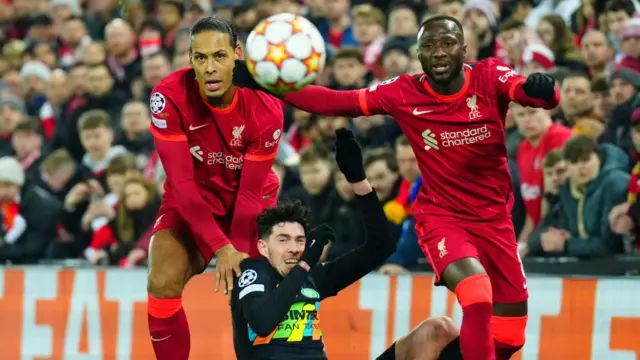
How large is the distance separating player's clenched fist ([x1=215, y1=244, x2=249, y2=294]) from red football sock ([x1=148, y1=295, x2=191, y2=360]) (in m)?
0.47

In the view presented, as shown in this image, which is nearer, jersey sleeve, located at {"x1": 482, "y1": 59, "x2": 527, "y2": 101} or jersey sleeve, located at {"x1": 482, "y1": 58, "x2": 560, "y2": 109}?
jersey sleeve, located at {"x1": 482, "y1": 58, "x2": 560, "y2": 109}

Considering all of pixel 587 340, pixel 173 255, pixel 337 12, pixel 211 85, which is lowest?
pixel 587 340

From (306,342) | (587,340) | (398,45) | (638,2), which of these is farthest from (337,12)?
(306,342)

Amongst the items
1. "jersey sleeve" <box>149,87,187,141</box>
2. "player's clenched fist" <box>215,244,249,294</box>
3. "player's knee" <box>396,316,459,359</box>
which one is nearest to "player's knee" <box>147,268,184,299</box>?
"player's clenched fist" <box>215,244,249,294</box>

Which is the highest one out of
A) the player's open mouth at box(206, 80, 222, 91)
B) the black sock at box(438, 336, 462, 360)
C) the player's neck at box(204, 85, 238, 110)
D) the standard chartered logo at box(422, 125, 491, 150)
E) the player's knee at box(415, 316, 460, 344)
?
the player's open mouth at box(206, 80, 222, 91)

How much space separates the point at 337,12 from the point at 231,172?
19.2 feet

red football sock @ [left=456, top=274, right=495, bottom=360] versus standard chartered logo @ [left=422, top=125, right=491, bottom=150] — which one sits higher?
standard chartered logo @ [left=422, top=125, right=491, bottom=150]

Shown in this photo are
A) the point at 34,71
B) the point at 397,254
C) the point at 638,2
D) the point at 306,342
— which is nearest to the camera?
the point at 306,342

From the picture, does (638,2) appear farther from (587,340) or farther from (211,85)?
(211,85)

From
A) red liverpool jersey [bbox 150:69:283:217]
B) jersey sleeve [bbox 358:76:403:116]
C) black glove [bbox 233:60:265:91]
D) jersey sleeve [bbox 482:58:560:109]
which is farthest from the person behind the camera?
red liverpool jersey [bbox 150:69:283:217]

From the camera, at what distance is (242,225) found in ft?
22.8

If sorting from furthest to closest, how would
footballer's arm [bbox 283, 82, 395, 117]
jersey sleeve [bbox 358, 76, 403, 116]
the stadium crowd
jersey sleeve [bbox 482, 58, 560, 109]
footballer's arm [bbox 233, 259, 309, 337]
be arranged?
the stadium crowd < jersey sleeve [bbox 358, 76, 403, 116] < footballer's arm [bbox 283, 82, 395, 117] < jersey sleeve [bbox 482, 58, 560, 109] < footballer's arm [bbox 233, 259, 309, 337]

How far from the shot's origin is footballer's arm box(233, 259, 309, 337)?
620 centimetres

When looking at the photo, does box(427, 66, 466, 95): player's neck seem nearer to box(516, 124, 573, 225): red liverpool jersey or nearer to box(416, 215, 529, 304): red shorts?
box(416, 215, 529, 304): red shorts
